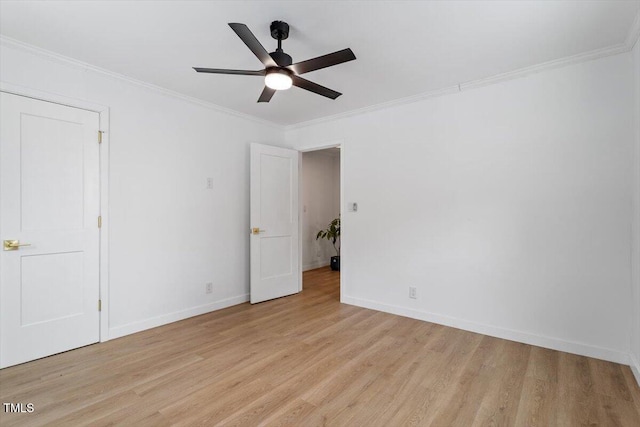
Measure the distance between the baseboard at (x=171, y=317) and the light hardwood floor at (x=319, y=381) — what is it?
0.12 metres

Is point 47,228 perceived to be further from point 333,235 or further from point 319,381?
point 333,235

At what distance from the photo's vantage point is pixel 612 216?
2.56 meters

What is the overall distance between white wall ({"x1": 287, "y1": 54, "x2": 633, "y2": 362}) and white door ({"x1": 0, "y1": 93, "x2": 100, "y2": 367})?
113 inches

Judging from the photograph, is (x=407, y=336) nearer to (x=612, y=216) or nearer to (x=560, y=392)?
(x=560, y=392)

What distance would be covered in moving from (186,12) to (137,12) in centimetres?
32

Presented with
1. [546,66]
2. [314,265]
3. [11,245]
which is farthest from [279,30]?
[314,265]

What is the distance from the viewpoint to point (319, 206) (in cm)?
687

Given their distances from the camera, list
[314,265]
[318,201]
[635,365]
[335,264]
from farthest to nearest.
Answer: [318,201], [314,265], [335,264], [635,365]

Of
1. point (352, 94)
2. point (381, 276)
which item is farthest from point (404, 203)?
point (352, 94)

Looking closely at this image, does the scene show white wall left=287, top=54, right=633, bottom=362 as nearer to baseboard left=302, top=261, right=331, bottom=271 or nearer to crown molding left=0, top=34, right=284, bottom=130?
crown molding left=0, top=34, right=284, bottom=130

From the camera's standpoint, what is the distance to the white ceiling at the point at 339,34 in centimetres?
204

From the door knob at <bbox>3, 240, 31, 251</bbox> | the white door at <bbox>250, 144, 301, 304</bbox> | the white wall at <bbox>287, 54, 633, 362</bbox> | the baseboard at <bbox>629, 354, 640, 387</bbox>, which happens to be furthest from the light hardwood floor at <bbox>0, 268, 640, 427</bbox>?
the white door at <bbox>250, 144, 301, 304</bbox>

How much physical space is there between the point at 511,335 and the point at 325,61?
2.92m

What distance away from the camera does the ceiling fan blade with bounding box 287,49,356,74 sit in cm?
200
